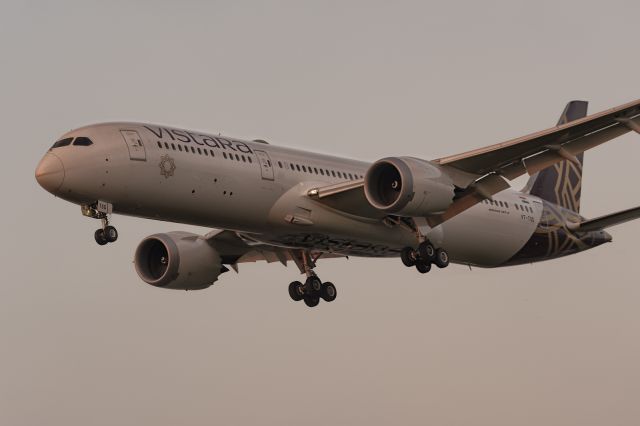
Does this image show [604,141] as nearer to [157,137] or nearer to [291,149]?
[291,149]

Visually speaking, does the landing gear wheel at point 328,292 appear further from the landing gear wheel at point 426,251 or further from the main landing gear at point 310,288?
the landing gear wheel at point 426,251

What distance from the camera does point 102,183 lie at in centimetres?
4331

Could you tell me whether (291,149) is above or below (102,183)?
above

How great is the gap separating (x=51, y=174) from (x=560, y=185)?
23.5 metres

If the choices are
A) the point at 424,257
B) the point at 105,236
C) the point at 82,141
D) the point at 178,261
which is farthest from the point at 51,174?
the point at 424,257

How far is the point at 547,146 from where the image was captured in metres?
46.4

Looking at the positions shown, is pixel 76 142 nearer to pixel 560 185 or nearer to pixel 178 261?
pixel 178 261

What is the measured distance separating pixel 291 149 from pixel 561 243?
1317cm

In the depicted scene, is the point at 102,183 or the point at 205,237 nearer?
the point at 102,183

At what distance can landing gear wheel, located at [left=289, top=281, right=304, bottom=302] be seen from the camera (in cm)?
5264

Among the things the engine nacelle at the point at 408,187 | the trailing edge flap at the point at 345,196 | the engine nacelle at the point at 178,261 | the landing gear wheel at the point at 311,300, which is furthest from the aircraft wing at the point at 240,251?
the engine nacelle at the point at 408,187

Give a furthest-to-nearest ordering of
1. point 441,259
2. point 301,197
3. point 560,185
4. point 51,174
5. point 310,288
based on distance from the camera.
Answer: point 560,185, point 310,288, point 441,259, point 301,197, point 51,174

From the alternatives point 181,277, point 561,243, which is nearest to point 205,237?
point 181,277

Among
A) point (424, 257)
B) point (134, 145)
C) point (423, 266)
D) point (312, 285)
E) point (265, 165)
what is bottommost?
point (312, 285)
